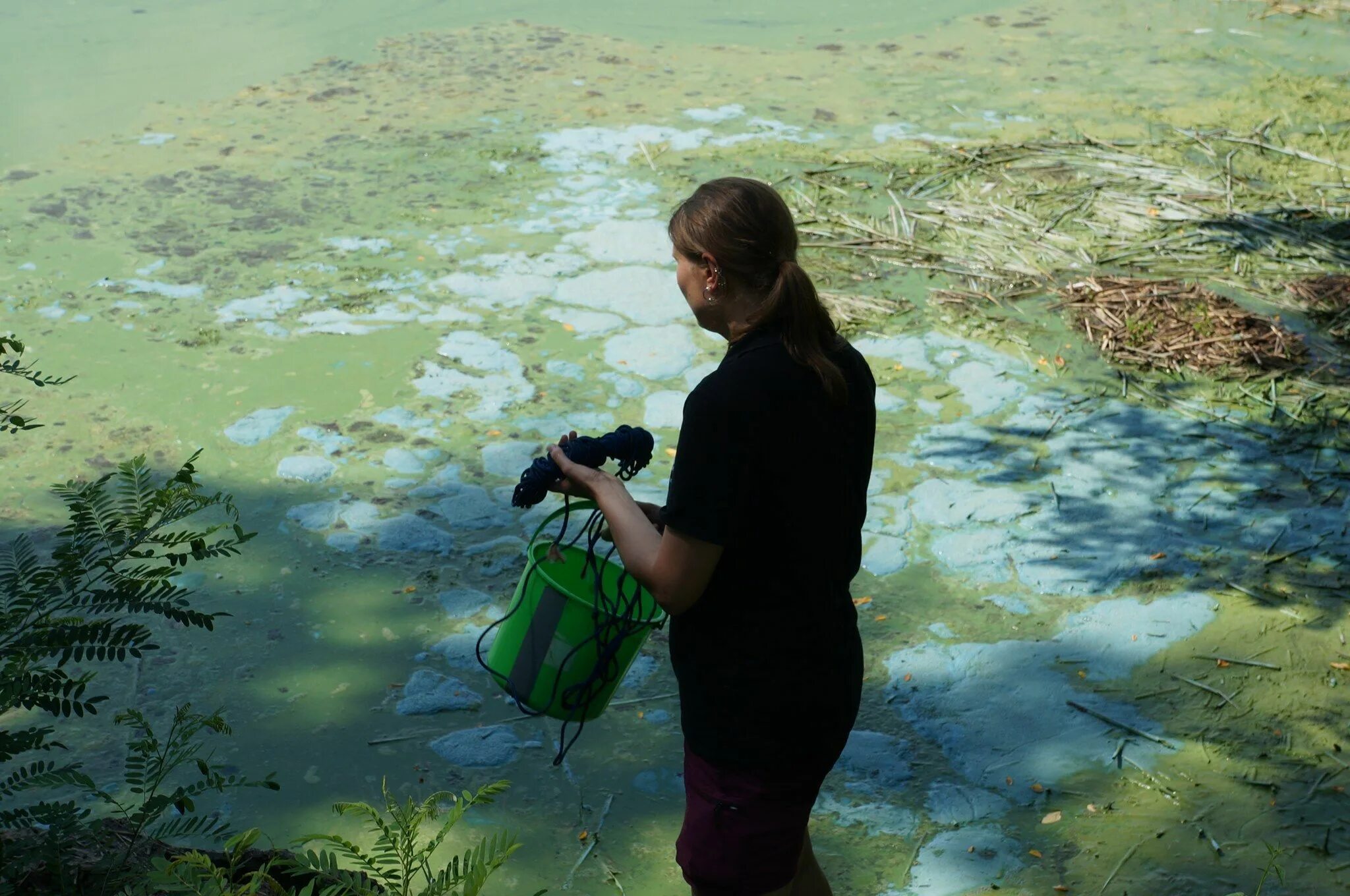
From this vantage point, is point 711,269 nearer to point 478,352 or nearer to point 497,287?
point 478,352

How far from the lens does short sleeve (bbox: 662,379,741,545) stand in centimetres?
210

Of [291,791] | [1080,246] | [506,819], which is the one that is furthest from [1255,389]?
[291,791]

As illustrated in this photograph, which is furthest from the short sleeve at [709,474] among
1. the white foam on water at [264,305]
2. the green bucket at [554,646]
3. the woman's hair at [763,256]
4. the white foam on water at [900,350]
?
the white foam on water at [264,305]

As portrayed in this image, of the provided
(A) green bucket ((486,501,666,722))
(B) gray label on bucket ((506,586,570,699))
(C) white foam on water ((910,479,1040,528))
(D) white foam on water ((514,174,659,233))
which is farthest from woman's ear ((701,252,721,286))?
(D) white foam on water ((514,174,659,233))

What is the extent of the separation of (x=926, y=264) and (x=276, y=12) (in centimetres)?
624

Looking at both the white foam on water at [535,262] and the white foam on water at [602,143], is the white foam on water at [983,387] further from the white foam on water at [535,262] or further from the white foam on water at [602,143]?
the white foam on water at [602,143]

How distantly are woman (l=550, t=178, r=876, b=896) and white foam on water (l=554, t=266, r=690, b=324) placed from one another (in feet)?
10.9

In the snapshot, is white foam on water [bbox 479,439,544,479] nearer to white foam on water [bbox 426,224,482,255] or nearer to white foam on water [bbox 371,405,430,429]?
white foam on water [bbox 371,405,430,429]

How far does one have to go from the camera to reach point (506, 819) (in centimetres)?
312

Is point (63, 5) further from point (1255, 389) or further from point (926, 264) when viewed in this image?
point (1255, 389)

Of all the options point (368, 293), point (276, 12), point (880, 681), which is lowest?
point (880, 681)

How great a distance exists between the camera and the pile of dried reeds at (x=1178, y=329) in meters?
5.28

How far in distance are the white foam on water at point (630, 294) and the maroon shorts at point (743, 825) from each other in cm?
345

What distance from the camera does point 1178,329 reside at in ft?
17.9
